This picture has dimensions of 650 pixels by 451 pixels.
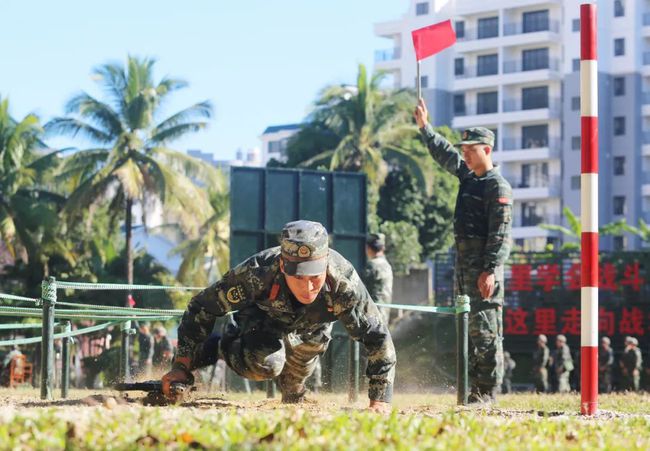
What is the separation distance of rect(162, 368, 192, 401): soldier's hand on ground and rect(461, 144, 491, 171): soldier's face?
11.2 feet

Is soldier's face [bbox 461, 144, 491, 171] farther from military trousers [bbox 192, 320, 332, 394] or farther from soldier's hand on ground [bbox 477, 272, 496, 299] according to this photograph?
military trousers [bbox 192, 320, 332, 394]

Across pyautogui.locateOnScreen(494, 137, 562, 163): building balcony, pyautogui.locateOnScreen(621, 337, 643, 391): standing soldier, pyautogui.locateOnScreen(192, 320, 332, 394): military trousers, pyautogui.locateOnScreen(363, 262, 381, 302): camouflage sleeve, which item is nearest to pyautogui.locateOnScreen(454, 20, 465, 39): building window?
pyautogui.locateOnScreen(494, 137, 562, 163): building balcony

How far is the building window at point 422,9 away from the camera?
106 metres

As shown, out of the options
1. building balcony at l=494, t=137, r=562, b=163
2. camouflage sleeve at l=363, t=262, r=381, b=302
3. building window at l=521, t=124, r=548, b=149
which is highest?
building window at l=521, t=124, r=548, b=149

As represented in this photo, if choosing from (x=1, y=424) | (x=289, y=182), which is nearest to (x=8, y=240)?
(x=289, y=182)

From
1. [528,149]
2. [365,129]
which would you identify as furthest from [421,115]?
[528,149]

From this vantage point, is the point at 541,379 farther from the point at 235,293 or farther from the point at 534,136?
the point at 534,136

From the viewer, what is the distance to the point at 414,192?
61219mm

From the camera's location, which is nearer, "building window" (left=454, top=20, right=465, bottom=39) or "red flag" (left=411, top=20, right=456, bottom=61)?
"red flag" (left=411, top=20, right=456, bottom=61)

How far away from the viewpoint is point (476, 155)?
10.8 m

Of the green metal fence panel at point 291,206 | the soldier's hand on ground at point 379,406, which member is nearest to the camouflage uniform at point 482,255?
the soldier's hand on ground at point 379,406

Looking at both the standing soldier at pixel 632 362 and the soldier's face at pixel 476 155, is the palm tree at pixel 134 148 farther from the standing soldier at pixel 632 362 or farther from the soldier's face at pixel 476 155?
the soldier's face at pixel 476 155

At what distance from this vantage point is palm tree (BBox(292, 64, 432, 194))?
5591 cm

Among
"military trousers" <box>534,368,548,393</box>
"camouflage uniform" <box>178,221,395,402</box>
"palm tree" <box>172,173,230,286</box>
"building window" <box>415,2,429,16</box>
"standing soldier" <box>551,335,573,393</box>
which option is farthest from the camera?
"building window" <box>415,2,429,16</box>
